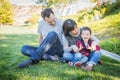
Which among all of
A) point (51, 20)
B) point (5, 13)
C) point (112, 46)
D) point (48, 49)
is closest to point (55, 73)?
point (48, 49)

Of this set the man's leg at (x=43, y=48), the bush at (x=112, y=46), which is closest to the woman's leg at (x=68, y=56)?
the man's leg at (x=43, y=48)

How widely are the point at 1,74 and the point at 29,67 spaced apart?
0.51 m

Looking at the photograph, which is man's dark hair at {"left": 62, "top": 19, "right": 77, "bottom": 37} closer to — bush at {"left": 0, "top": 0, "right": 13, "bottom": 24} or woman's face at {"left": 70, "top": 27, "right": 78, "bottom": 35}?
woman's face at {"left": 70, "top": 27, "right": 78, "bottom": 35}

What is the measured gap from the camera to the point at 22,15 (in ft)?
115

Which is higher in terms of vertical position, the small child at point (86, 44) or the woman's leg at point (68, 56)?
the small child at point (86, 44)

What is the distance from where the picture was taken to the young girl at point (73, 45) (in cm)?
509

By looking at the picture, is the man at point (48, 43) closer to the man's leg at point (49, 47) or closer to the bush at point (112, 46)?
the man's leg at point (49, 47)

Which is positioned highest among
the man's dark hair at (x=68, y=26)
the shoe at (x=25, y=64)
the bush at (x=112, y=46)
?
the man's dark hair at (x=68, y=26)

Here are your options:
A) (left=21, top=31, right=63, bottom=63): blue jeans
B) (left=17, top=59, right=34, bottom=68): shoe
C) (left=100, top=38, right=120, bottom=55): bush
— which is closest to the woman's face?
(left=21, top=31, right=63, bottom=63): blue jeans

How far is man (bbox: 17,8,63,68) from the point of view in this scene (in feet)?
16.9

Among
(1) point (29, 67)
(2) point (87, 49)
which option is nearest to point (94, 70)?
(2) point (87, 49)

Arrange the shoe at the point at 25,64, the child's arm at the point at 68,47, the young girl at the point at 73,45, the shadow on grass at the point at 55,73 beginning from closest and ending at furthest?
the shadow on grass at the point at 55,73 → the shoe at the point at 25,64 → the young girl at the point at 73,45 → the child's arm at the point at 68,47

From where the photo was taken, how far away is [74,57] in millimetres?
5238

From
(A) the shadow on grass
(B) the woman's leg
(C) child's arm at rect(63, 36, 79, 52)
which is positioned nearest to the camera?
(A) the shadow on grass
